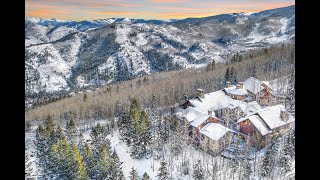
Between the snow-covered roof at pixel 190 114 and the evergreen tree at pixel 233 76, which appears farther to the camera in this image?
the evergreen tree at pixel 233 76

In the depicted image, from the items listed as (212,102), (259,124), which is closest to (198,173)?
Answer: (259,124)

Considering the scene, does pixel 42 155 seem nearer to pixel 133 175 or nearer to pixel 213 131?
pixel 133 175

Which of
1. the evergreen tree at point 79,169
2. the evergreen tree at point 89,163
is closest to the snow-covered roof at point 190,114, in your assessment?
the evergreen tree at point 89,163

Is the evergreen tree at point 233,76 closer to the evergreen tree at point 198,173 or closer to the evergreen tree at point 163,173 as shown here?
the evergreen tree at point 198,173

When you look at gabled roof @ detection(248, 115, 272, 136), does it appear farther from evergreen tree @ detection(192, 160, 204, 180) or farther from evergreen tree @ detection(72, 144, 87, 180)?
evergreen tree @ detection(72, 144, 87, 180)

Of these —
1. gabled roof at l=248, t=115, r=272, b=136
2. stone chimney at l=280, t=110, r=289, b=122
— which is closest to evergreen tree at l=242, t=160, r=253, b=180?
gabled roof at l=248, t=115, r=272, b=136

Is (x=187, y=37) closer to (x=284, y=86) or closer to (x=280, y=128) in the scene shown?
(x=284, y=86)

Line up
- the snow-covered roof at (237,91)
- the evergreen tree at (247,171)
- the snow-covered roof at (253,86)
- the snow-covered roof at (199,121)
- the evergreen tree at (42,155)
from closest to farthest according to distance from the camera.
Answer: the evergreen tree at (247,171), the evergreen tree at (42,155), the snow-covered roof at (199,121), the snow-covered roof at (237,91), the snow-covered roof at (253,86)
